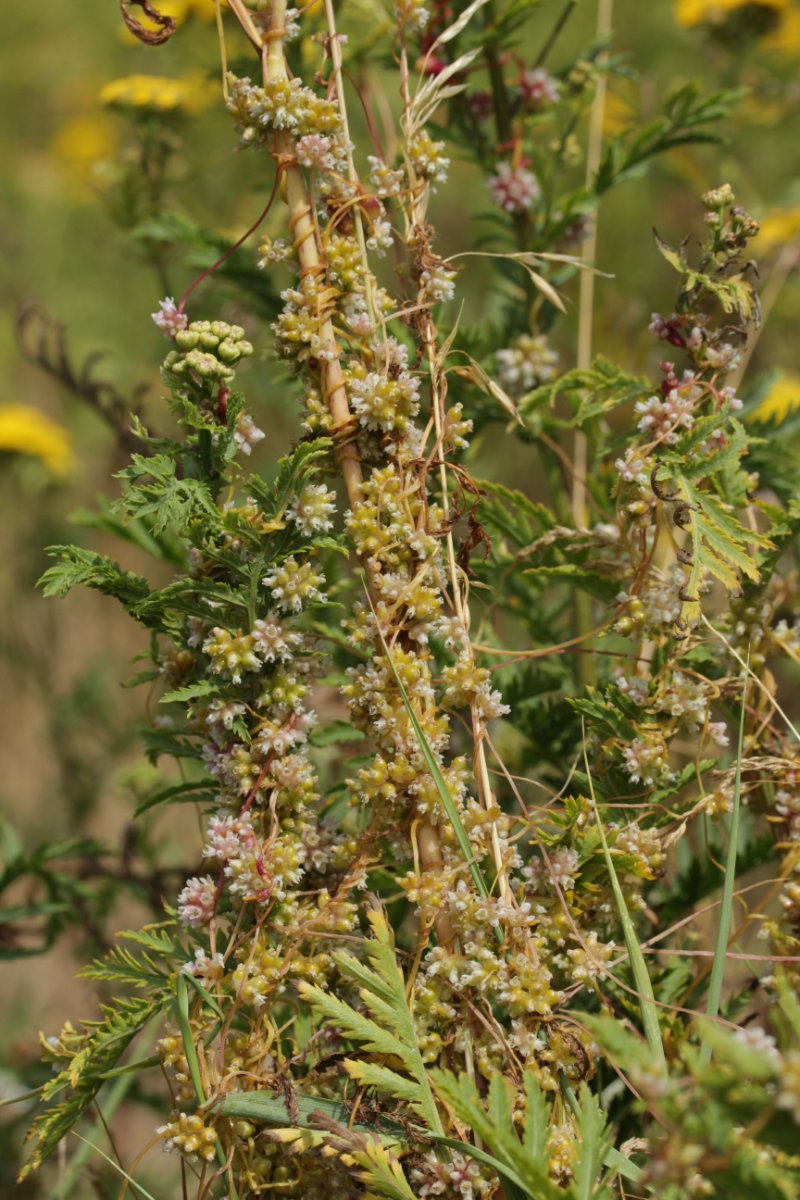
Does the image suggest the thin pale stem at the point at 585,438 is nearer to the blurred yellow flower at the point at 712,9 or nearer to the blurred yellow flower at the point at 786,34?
the blurred yellow flower at the point at 712,9

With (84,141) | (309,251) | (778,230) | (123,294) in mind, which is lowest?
(309,251)

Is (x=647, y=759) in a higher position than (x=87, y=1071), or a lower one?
higher

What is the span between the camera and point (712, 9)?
2857 mm

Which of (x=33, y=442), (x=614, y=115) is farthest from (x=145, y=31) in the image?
(x=614, y=115)

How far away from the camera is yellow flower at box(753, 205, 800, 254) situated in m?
2.83

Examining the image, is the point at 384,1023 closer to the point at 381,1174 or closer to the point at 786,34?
the point at 381,1174

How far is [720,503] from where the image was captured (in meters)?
1.16

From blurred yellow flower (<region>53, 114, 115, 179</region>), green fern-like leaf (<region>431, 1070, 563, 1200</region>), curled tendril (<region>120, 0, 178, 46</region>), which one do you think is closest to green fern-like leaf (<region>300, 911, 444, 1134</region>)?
green fern-like leaf (<region>431, 1070, 563, 1200</region>)

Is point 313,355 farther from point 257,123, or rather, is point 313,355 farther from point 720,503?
point 720,503

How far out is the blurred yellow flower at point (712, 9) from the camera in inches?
112

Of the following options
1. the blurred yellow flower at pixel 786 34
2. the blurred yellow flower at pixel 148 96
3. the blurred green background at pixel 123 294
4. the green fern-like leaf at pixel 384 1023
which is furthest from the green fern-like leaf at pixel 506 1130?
the blurred yellow flower at pixel 786 34

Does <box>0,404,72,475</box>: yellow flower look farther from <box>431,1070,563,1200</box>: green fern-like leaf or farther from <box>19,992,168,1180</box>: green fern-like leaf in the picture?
<box>431,1070,563,1200</box>: green fern-like leaf

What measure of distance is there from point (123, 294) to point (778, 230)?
8.53 feet

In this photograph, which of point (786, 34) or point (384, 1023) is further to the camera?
point (786, 34)
